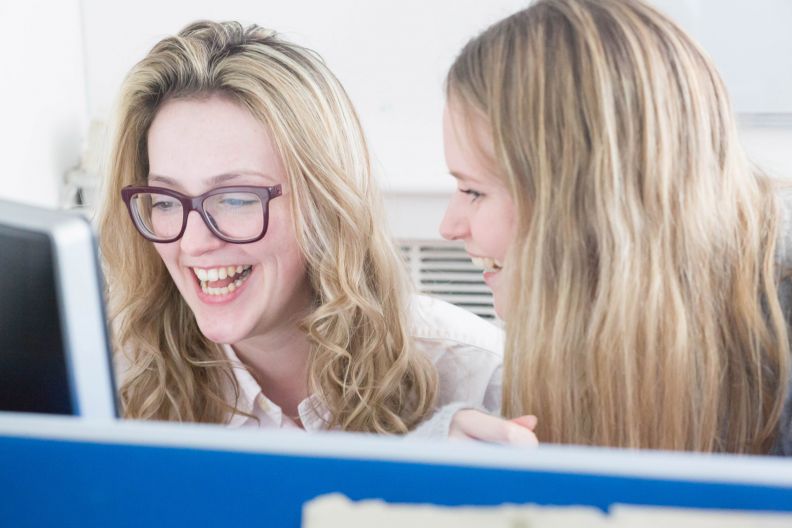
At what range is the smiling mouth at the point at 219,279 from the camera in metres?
1.27

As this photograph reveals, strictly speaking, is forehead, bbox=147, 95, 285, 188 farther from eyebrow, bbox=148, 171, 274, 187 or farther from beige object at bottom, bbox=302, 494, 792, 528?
beige object at bottom, bbox=302, 494, 792, 528

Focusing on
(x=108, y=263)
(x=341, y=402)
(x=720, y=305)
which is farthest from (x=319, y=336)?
(x=720, y=305)

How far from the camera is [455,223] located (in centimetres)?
107

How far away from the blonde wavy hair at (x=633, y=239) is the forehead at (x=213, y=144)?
0.41 meters

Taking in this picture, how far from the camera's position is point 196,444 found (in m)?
0.43

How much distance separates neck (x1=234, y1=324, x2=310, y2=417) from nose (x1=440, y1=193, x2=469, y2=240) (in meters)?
0.41

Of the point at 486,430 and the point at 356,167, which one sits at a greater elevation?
the point at 356,167

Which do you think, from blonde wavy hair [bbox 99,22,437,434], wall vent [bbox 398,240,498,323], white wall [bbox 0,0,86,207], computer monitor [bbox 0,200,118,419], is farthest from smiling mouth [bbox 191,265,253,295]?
white wall [bbox 0,0,86,207]

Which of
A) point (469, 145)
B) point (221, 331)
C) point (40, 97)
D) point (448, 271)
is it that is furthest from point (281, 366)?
point (40, 97)

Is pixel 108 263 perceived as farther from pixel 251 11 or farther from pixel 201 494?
pixel 251 11

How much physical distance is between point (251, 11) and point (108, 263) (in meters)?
1.37

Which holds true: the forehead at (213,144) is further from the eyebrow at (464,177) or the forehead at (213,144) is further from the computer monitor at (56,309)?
the computer monitor at (56,309)

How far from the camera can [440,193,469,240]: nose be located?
1.07 meters

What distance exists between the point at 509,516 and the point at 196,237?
2.90 ft
